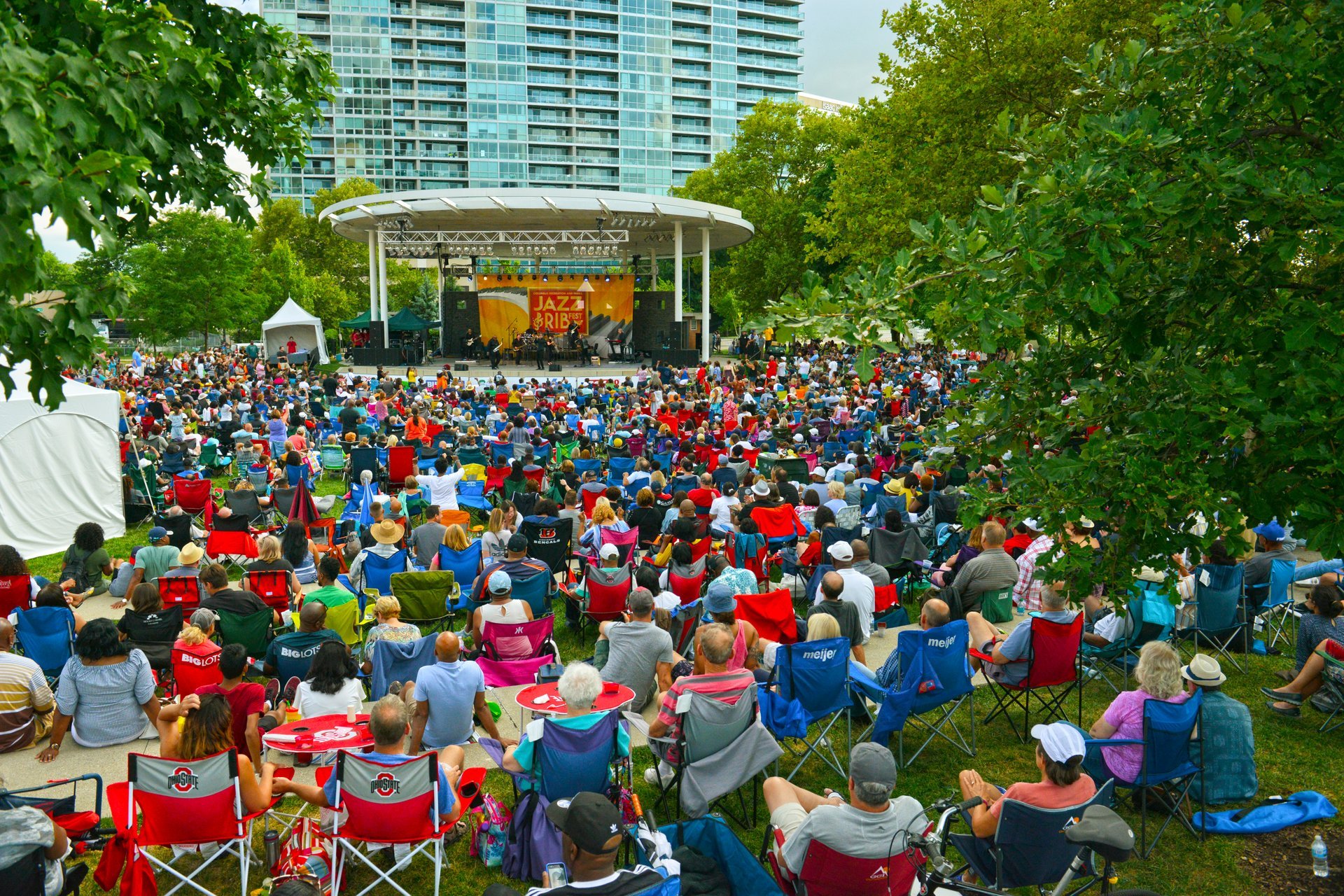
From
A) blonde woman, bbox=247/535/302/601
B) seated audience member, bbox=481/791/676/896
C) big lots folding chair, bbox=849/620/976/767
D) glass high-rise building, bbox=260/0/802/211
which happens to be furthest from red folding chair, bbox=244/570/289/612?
glass high-rise building, bbox=260/0/802/211

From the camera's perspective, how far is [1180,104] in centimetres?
406

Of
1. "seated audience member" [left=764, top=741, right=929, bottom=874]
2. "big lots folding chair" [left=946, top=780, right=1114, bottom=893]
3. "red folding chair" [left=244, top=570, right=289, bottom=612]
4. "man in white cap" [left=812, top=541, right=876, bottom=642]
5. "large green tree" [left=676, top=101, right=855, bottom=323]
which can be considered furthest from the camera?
"large green tree" [left=676, top=101, right=855, bottom=323]

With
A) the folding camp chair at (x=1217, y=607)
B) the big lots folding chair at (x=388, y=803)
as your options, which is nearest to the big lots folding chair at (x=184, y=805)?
the big lots folding chair at (x=388, y=803)

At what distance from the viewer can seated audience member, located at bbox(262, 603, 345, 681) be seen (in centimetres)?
588

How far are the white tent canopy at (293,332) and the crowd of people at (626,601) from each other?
2050 centimetres

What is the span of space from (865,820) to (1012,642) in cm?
271

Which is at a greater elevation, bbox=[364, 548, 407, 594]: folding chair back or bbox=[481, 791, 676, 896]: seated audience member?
bbox=[481, 791, 676, 896]: seated audience member

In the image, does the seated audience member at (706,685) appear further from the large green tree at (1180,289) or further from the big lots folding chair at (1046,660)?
the big lots folding chair at (1046,660)

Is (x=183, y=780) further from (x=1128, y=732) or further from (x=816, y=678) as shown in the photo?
(x=1128, y=732)

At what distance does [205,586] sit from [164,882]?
8.92 feet

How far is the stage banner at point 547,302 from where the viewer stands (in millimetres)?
35250

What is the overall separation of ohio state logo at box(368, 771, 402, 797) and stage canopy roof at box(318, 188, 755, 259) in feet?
78.5

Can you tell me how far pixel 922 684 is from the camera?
5426 millimetres

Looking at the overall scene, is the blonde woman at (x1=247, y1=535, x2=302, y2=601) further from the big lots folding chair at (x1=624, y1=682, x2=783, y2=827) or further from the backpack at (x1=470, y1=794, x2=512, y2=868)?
the big lots folding chair at (x1=624, y1=682, x2=783, y2=827)
